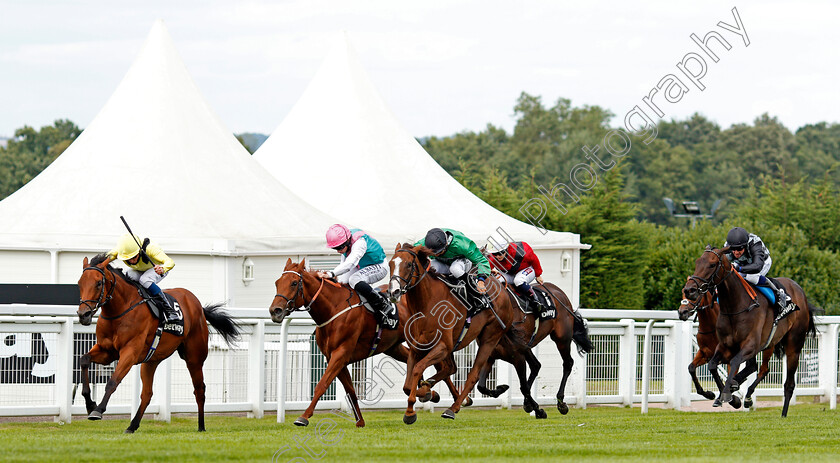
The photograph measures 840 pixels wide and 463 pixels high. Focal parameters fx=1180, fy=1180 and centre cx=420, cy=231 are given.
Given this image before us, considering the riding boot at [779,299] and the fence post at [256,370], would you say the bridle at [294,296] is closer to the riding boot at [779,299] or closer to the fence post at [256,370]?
the fence post at [256,370]

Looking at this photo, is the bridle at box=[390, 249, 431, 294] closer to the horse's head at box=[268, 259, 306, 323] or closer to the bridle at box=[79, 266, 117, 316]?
the horse's head at box=[268, 259, 306, 323]

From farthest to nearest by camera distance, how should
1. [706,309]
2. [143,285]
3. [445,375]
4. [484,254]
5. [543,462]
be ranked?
[706,309], [484,254], [445,375], [143,285], [543,462]

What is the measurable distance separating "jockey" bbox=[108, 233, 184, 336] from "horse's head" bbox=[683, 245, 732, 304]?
17.1 ft

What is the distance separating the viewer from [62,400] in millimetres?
12047

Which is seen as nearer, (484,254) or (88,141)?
(484,254)

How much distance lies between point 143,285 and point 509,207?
70.6ft

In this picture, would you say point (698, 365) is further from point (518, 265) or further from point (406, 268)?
point (406, 268)

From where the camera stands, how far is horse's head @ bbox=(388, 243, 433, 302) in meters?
10.6

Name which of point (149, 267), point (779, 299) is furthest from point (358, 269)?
point (779, 299)

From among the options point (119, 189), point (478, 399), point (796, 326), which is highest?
point (119, 189)

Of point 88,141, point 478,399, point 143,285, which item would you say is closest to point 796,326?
point 478,399

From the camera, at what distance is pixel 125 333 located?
34.7ft

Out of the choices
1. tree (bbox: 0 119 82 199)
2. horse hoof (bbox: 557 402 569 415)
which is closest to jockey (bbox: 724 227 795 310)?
horse hoof (bbox: 557 402 569 415)

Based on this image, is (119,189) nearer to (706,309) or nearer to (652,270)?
(706,309)
